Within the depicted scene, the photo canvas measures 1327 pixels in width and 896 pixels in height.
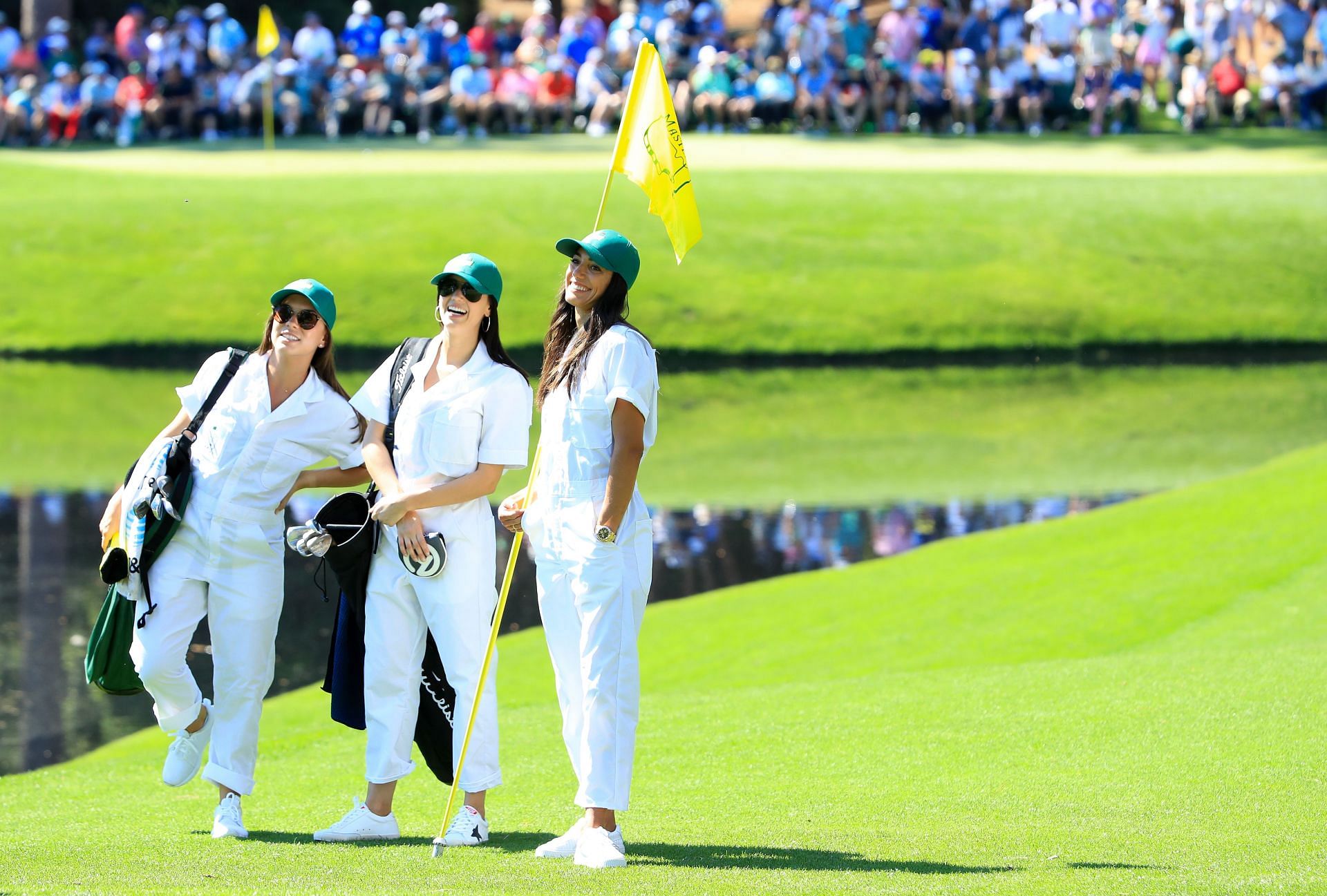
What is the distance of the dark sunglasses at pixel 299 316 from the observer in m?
6.42

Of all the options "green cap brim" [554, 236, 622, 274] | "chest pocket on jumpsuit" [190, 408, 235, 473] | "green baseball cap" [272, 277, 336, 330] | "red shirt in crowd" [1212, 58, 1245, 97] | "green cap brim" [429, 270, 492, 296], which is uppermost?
"red shirt in crowd" [1212, 58, 1245, 97]

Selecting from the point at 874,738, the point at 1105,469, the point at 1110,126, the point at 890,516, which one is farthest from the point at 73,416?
the point at 1110,126

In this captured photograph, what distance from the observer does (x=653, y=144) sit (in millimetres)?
6410

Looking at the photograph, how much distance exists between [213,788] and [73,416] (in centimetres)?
1499

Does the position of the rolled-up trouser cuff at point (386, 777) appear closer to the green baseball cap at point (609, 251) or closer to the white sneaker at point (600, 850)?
the white sneaker at point (600, 850)

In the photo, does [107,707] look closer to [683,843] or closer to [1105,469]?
[683,843]

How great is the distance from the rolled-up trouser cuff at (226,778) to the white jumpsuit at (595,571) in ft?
4.53

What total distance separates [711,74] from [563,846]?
28963 millimetres

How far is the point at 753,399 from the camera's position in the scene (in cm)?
2361

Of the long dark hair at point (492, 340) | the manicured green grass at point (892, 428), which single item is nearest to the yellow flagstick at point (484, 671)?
the long dark hair at point (492, 340)

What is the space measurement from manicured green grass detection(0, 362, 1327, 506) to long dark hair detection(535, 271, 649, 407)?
11739 millimetres

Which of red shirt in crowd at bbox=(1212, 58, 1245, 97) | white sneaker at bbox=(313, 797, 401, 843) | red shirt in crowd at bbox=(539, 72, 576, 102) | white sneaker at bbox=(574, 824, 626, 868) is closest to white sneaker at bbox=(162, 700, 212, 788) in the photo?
white sneaker at bbox=(313, 797, 401, 843)

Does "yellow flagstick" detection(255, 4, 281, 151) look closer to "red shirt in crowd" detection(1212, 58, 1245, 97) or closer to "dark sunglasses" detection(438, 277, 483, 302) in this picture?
"red shirt in crowd" detection(1212, 58, 1245, 97)

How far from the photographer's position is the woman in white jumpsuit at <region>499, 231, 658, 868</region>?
566 centimetres
